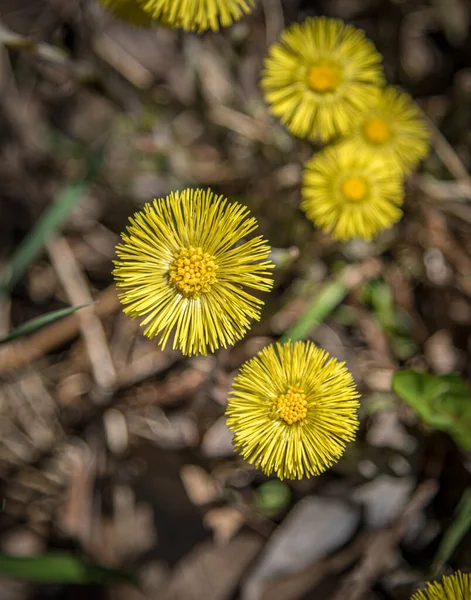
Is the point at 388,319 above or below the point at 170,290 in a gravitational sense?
above

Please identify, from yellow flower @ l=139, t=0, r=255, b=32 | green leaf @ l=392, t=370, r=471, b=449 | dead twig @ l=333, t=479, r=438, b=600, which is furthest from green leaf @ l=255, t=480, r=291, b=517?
yellow flower @ l=139, t=0, r=255, b=32

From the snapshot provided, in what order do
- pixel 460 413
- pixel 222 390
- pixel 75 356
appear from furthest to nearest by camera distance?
pixel 75 356 < pixel 222 390 < pixel 460 413

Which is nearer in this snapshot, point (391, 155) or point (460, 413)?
point (460, 413)

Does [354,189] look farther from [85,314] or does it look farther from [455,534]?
[85,314]

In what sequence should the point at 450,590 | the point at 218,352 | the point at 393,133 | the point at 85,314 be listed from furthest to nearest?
the point at 85,314 < the point at 393,133 < the point at 218,352 < the point at 450,590

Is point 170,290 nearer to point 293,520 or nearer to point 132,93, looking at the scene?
point 293,520

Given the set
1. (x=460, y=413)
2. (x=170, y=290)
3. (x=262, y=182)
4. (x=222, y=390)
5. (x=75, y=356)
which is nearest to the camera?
(x=170, y=290)

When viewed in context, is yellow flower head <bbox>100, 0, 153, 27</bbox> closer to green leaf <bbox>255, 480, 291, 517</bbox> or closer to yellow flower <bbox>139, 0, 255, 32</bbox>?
yellow flower <bbox>139, 0, 255, 32</bbox>

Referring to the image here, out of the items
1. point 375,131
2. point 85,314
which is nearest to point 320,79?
point 375,131

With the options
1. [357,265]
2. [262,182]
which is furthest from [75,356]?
[357,265]
